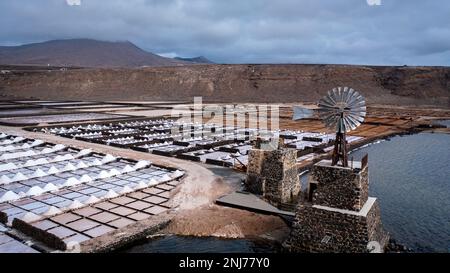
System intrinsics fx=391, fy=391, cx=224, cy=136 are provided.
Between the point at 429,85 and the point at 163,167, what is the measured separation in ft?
257

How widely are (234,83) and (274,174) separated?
83.5 meters

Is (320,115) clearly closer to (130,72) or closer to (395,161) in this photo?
(395,161)

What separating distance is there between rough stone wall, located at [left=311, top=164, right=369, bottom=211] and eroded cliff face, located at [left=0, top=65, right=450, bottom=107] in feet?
253

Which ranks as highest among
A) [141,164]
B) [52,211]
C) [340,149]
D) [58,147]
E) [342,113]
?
[342,113]

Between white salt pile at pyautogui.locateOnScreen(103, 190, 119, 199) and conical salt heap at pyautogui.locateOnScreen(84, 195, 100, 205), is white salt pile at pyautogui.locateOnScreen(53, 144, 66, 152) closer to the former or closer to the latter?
white salt pile at pyautogui.locateOnScreen(103, 190, 119, 199)

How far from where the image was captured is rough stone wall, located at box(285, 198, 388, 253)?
Answer: 12227 mm

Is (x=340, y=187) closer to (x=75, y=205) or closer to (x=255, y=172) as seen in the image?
(x=255, y=172)

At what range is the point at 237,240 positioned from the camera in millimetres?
15023

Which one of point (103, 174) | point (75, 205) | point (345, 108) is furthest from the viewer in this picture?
point (103, 174)

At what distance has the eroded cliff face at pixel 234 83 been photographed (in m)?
88.8

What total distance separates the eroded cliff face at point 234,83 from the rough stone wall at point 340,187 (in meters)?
77.1

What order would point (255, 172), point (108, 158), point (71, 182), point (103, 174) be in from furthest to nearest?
1. point (108, 158)
2. point (103, 174)
3. point (71, 182)
4. point (255, 172)

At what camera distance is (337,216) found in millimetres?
12555

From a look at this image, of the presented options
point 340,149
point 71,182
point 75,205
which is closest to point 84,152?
point 71,182
